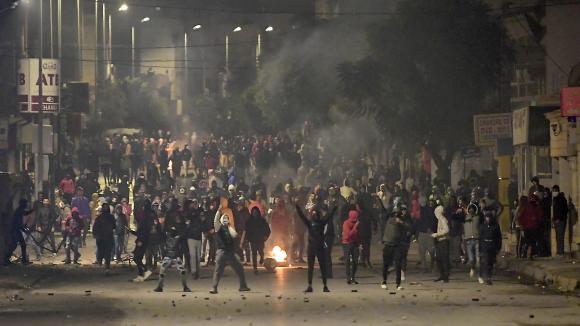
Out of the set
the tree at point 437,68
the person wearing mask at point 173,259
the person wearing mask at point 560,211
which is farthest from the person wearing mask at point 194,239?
the tree at point 437,68

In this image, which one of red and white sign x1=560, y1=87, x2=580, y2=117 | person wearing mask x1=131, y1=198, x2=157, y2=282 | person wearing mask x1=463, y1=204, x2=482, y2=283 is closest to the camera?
person wearing mask x1=463, y1=204, x2=482, y2=283

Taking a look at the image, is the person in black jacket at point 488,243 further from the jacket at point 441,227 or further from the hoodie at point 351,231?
the hoodie at point 351,231

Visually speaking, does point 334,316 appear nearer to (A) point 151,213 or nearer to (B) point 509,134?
(A) point 151,213

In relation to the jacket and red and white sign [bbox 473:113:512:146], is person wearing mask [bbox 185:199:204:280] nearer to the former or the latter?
the jacket

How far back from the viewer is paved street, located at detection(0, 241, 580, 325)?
59.6 ft

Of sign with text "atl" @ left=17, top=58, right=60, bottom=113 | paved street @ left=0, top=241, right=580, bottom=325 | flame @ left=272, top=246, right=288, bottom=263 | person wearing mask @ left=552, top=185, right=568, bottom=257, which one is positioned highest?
sign with text "atl" @ left=17, top=58, right=60, bottom=113

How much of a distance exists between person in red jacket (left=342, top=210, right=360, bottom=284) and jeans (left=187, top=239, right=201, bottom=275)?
3054mm

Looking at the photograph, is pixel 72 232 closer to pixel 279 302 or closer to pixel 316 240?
pixel 316 240

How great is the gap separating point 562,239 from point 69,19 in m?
82.3

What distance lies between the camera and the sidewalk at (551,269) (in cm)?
2395

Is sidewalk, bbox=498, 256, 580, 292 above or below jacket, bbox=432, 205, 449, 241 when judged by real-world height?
below

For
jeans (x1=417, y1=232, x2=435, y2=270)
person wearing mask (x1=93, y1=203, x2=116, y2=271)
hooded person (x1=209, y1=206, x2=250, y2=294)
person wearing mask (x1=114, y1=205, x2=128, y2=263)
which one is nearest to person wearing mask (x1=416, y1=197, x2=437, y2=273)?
jeans (x1=417, y1=232, x2=435, y2=270)

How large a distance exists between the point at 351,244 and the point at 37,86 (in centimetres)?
2235

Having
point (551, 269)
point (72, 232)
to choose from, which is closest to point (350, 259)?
point (551, 269)
